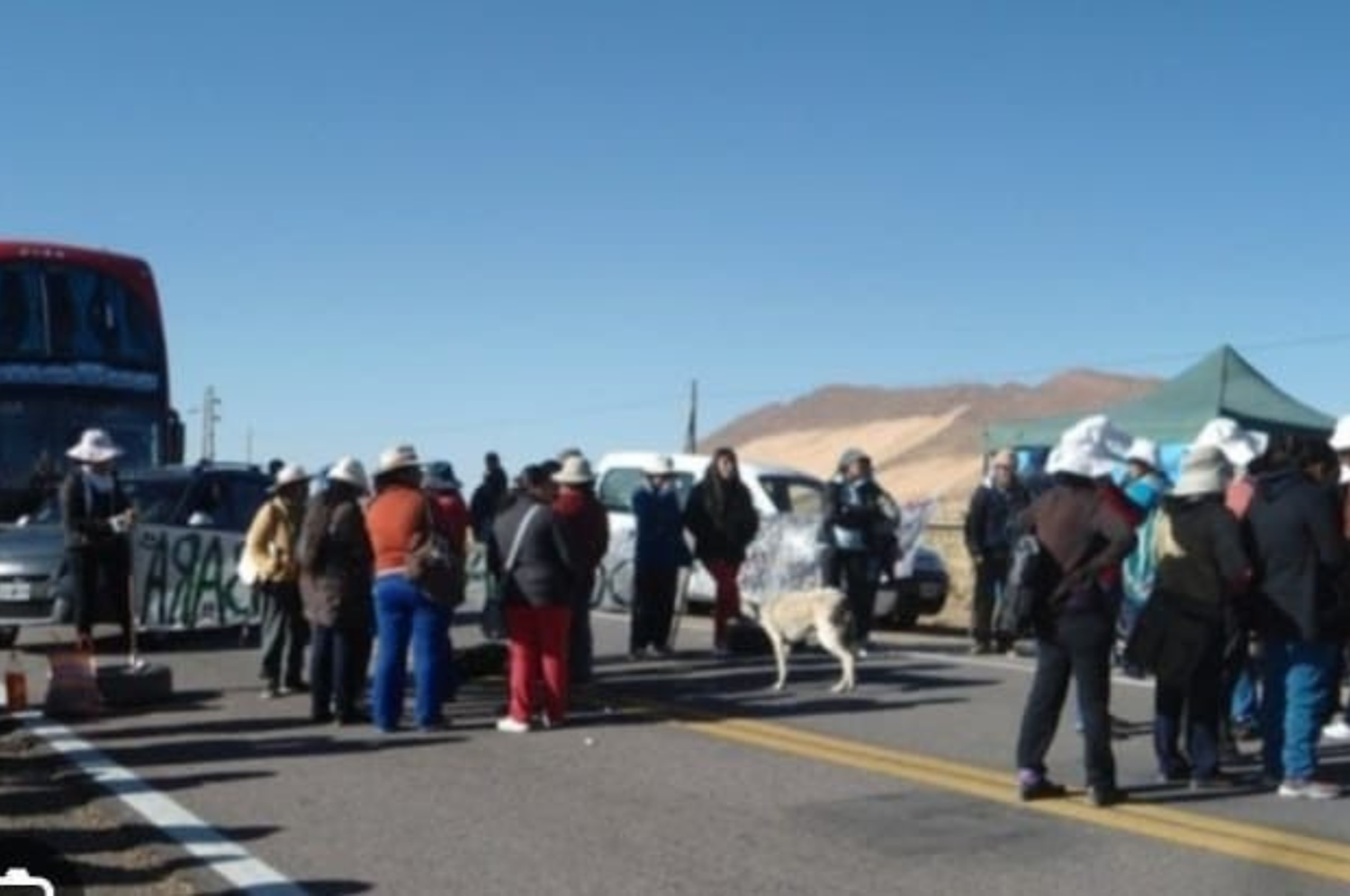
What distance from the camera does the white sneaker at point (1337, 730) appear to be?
10961 millimetres

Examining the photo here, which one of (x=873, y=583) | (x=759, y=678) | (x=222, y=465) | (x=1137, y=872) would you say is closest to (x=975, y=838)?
(x=1137, y=872)

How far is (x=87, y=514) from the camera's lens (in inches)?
541

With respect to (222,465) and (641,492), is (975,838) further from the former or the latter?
(222,465)

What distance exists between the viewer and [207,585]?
16359 millimetres

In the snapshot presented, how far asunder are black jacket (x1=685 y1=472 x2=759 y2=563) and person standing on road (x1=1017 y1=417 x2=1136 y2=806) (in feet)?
24.2

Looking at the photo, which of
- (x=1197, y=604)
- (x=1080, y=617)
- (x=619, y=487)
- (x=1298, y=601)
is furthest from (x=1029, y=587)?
(x=619, y=487)

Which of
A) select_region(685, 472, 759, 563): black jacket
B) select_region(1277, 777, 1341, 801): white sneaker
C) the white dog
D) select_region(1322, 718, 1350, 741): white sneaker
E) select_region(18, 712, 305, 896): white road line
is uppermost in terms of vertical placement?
select_region(685, 472, 759, 563): black jacket

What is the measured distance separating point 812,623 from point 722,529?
2924 millimetres

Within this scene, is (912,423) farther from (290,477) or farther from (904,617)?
(290,477)

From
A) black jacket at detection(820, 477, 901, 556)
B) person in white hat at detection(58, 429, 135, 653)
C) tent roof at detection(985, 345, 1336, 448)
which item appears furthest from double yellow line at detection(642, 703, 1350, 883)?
tent roof at detection(985, 345, 1336, 448)

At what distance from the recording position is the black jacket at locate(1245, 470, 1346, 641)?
28.8ft

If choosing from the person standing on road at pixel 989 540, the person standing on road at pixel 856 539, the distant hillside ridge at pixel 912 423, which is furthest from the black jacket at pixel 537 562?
the distant hillside ridge at pixel 912 423

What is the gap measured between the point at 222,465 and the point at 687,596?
5670 mm

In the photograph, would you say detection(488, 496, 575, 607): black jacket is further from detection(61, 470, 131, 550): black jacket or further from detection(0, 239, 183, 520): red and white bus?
detection(0, 239, 183, 520): red and white bus
